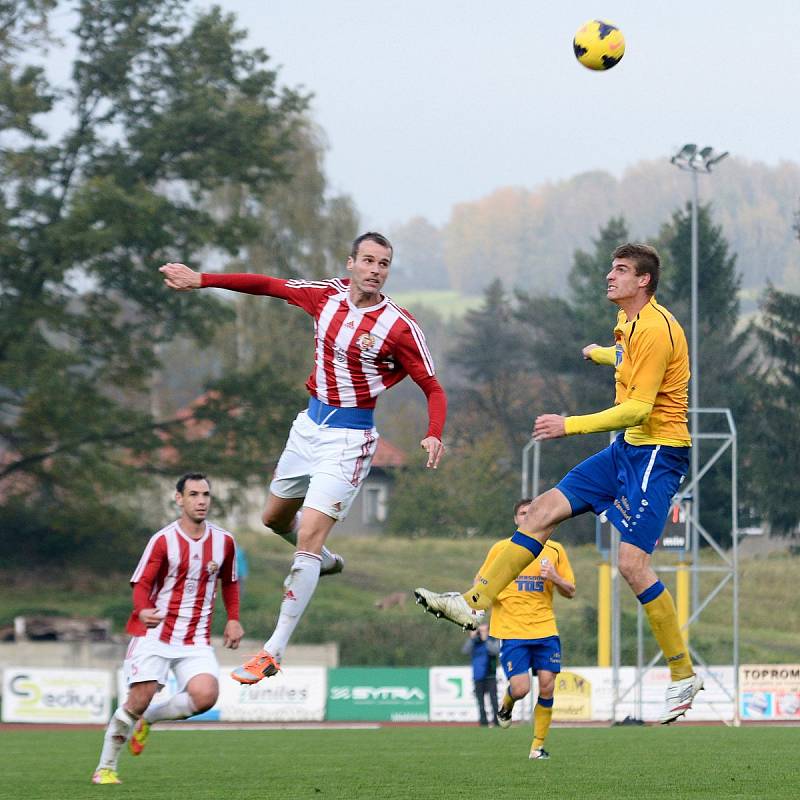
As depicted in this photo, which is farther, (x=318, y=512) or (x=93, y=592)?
(x=93, y=592)

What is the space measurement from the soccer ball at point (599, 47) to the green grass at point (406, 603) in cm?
2584

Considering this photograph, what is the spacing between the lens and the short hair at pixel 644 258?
829cm

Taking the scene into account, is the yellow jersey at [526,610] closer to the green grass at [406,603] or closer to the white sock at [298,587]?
the white sock at [298,587]

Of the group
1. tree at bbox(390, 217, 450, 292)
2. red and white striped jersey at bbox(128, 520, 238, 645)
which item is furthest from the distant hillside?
red and white striped jersey at bbox(128, 520, 238, 645)

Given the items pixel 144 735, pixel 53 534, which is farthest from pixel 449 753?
pixel 53 534

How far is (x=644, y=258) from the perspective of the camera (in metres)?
8.32

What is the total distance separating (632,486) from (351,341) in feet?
6.45

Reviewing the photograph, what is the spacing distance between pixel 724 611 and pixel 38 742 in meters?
30.2

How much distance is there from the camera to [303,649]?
3184 centimetres

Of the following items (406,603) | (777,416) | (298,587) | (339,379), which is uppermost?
(339,379)

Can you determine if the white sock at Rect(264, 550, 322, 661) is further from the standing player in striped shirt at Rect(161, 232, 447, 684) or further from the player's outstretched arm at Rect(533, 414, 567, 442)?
the player's outstretched arm at Rect(533, 414, 567, 442)

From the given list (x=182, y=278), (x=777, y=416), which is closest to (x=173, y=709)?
(x=182, y=278)

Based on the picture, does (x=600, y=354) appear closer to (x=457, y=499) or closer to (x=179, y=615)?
(x=179, y=615)

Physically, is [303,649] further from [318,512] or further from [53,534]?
[318,512]
